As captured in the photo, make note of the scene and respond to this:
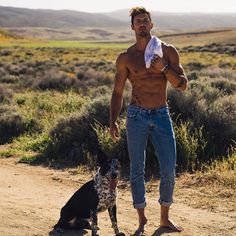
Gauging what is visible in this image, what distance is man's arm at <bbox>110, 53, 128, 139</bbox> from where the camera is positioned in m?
5.63

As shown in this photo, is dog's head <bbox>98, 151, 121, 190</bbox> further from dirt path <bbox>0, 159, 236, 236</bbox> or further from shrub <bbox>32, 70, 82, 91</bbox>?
shrub <bbox>32, 70, 82, 91</bbox>

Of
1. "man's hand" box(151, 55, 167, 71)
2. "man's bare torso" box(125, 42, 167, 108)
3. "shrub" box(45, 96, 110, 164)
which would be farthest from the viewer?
"shrub" box(45, 96, 110, 164)

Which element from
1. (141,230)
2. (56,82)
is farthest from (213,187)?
(56,82)

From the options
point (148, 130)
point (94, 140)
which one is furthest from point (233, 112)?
point (148, 130)

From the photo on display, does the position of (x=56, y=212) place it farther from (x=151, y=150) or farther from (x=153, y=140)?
(x=151, y=150)

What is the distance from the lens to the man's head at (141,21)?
5340mm

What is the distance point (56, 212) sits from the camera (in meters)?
6.89

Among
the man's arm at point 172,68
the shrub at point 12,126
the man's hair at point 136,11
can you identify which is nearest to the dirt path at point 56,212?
the man's arm at point 172,68

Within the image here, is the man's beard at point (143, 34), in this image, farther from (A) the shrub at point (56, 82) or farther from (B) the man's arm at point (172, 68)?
(A) the shrub at point (56, 82)

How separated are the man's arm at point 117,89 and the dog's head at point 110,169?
11.9 inches

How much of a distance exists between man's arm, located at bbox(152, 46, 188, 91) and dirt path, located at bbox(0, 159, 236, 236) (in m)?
1.80

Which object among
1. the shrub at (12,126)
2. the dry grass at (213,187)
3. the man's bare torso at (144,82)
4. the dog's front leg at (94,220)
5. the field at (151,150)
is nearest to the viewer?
the man's bare torso at (144,82)

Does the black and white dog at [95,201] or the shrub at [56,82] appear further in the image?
the shrub at [56,82]

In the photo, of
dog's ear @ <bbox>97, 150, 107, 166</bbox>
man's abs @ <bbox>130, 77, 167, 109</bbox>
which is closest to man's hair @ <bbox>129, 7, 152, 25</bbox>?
man's abs @ <bbox>130, 77, 167, 109</bbox>
